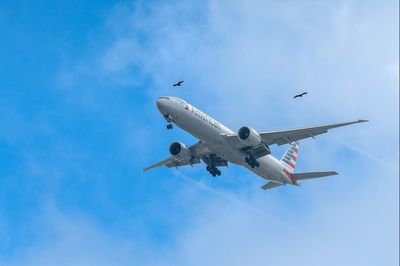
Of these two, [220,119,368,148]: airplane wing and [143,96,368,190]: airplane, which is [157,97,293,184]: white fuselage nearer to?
[143,96,368,190]: airplane

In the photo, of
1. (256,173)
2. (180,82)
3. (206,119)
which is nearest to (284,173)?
(256,173)

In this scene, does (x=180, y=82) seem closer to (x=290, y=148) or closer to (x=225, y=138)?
(x=225, y=138)

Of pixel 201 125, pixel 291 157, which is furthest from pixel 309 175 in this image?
pixel 201 125

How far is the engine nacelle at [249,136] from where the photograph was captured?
2660 inches

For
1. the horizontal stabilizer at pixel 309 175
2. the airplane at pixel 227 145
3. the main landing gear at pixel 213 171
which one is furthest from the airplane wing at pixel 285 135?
the main landing gear at pixel 213 171

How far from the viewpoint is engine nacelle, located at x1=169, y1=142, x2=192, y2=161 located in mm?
73875

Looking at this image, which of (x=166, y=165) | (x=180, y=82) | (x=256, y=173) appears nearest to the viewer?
(x=180, y=82)

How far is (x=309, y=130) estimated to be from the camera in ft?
223

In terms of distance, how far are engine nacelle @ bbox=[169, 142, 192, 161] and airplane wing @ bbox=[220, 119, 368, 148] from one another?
720 cm

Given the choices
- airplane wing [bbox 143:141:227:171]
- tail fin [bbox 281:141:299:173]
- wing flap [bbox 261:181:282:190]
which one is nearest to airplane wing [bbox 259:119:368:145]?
airplane wing [bbox 143:141:227:171]

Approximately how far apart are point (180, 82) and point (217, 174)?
15646mm

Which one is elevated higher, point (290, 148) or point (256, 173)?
point (290, 148)

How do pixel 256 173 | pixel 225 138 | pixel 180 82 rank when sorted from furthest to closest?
1. pixel 256 173
2. pixel 225 138
3. pixel 180 82

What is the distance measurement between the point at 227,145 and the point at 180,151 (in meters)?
7.13
